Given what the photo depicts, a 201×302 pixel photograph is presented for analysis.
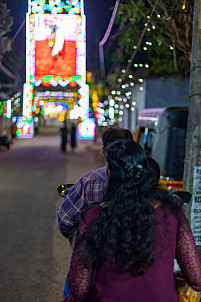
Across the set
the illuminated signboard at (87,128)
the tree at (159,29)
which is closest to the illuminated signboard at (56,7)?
the tree at (159,29)

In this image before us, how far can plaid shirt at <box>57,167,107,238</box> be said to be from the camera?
2438mm

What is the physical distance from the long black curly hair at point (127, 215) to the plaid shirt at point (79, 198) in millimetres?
682

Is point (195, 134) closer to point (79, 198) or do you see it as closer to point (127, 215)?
point (79, 198)

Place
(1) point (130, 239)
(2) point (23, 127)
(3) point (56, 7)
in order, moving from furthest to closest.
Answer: (2) point (23, 127) → (3) point (56, 7) → (1) point (130, 239)

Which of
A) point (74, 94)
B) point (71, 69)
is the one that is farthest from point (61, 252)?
point (74, 94)

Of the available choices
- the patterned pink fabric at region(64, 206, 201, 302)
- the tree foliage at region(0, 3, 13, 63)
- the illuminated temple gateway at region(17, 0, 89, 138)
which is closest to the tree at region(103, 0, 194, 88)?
the tree foliage at region(0, 3, 13, 63)

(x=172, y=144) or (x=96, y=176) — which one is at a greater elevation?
(x=96, y=176)

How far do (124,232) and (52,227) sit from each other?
537 centimetres

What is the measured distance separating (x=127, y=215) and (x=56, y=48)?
67.0 ft

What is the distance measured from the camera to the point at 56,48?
21.1 meters

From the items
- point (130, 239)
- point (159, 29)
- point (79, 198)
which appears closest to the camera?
point (130, 239)

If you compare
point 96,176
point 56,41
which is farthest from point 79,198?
point 56,41

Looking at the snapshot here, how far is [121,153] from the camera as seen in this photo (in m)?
1.79

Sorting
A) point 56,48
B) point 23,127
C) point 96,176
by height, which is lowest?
point 23,127
